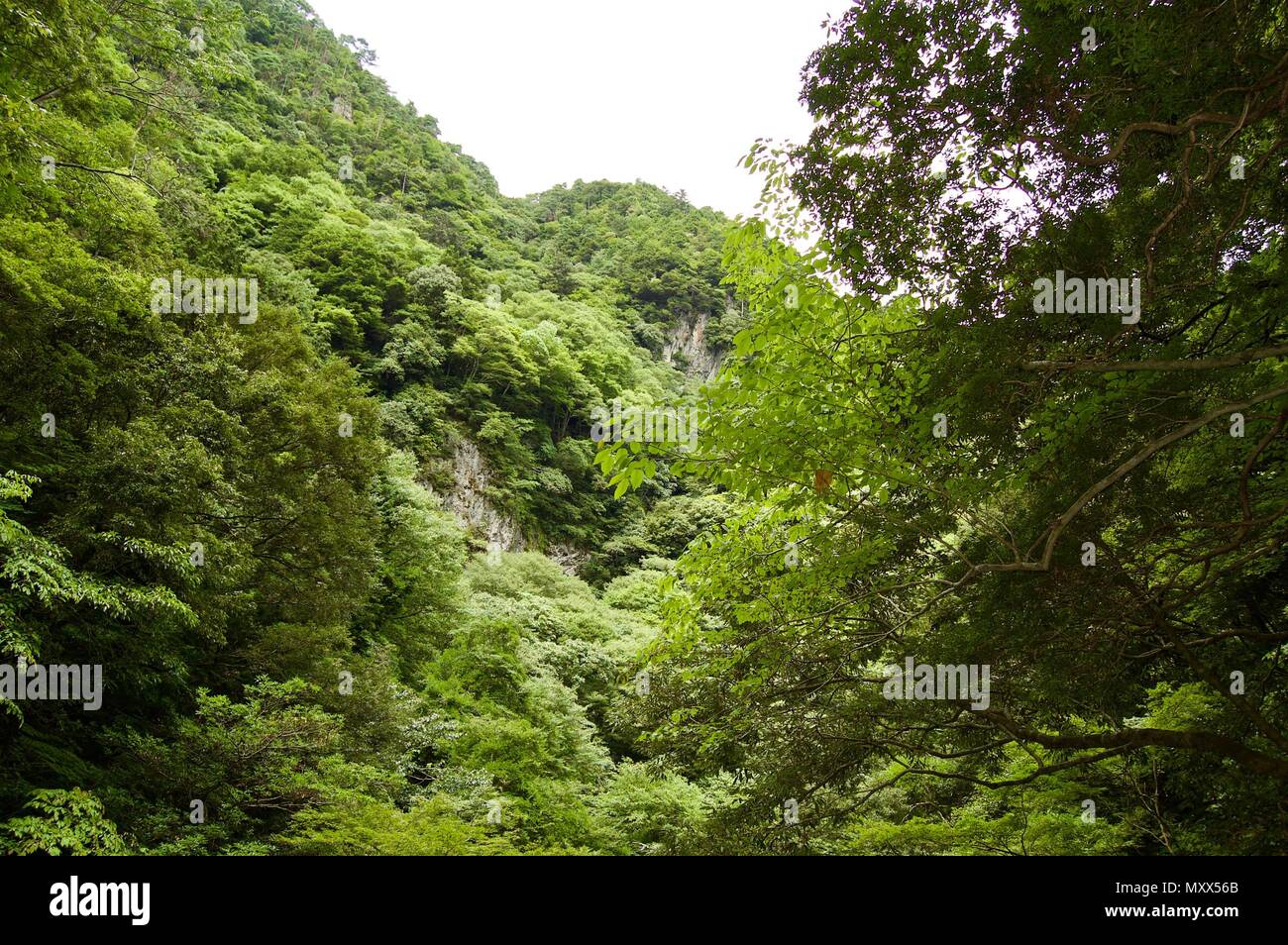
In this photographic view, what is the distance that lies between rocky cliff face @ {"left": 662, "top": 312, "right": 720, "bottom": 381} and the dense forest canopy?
38647 mm

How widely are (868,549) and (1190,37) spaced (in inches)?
134

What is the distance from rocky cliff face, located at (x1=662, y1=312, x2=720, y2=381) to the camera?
51125 millimetres

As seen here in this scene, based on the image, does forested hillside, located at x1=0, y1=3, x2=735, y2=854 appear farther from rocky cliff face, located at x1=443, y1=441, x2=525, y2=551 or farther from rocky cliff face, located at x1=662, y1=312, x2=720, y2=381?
rocky cliff face, located at x1=662, y1=312, x2=720, y2=381

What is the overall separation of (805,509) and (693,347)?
157 feet

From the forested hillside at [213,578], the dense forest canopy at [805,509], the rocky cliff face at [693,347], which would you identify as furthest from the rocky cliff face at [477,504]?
the rocky cliff face at [693,347]

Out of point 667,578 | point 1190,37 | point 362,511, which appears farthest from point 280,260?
point 1190,37

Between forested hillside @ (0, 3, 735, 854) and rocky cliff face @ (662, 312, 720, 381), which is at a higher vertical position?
rocky cliff face @ (662, 312, 720, 381)

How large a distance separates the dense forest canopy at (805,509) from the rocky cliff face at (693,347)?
127ft

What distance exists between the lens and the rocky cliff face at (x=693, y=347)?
168ft

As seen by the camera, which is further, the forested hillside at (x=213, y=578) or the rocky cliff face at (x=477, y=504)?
the rocky cliff face at (x=477, y=504)

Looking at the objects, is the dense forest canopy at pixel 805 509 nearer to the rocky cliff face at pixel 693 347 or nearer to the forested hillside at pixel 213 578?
the forested hillside at pixel 213 578

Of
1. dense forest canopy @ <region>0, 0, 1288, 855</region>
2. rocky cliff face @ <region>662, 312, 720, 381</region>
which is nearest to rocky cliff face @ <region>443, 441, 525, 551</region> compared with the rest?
dense forest canopy @ <region>0, 0, 1288, 855</region>

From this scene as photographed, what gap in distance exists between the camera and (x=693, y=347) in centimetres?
5231
